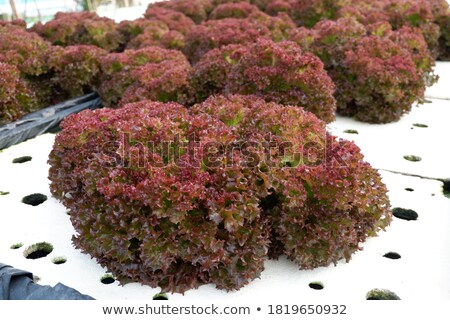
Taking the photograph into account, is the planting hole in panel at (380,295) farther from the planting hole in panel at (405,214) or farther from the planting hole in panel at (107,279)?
the planting hole in panel at (107,279)

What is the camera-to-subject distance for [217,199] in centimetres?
275

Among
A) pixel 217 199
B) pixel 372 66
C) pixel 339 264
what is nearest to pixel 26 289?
pixel 217 199

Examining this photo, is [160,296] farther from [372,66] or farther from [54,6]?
[54,6]

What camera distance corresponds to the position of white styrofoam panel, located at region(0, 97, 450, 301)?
2.89 meters

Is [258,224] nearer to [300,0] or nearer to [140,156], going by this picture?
[140,156]

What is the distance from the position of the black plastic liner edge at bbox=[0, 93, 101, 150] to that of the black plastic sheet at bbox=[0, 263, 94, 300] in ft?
7.76

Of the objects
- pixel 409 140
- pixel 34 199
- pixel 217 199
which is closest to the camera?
pixel 217 199

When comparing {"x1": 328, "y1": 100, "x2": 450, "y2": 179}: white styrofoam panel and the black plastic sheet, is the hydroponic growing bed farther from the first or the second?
the black plastic sheet

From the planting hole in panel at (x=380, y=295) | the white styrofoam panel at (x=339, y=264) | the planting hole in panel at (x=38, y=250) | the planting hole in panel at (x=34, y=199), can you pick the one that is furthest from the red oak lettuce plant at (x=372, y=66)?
the planting hole in panel at (x=38, y=250)

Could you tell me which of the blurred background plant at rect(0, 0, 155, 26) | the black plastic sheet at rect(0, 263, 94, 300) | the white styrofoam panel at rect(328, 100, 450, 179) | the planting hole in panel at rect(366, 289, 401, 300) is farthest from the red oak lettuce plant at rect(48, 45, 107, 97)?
the blurred background plant at rect(0, 0, 155, 26)

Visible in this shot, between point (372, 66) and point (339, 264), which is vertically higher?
point (372, 66)

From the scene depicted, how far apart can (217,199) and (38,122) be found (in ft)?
10.6

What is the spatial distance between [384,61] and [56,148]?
11.6 feet

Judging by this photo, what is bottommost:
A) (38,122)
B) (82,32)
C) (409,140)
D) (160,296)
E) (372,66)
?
(409,140)
